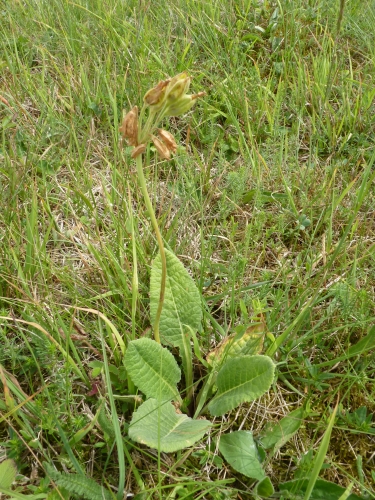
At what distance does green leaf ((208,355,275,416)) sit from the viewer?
1.10m

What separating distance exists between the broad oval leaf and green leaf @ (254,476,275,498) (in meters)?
0.40

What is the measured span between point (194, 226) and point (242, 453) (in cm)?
81

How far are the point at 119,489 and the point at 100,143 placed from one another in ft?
4.45

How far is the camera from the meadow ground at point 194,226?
1.13 meters

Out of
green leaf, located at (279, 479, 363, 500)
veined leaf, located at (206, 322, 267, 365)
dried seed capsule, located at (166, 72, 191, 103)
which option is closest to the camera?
dried seed capsule, located at (166, 72, 191, 103)

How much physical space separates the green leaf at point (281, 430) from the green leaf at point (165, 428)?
0.55ft

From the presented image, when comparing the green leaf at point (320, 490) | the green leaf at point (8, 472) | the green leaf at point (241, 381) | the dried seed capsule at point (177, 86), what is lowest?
the green leaf at point (8, 472)

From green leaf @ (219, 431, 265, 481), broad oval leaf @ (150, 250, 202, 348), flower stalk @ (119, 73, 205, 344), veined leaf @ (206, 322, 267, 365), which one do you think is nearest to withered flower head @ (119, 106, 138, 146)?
flower stalk @ (119, 73, 205, 344)

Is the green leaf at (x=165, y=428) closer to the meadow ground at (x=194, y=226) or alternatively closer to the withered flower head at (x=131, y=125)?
the meadow ground at (x=194, y=226)

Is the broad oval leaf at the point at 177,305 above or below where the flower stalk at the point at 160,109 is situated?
below

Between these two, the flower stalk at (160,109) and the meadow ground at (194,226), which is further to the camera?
the meadow ground at (194,226)

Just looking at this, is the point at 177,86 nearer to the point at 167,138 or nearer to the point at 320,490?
the point at 167,138

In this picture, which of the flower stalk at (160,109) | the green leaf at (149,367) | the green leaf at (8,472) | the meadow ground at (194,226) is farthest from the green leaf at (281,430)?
the flower stalk at (160,109)

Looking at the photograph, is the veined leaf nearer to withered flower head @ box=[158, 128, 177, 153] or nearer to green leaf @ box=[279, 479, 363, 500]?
green leaf @ box=[279, 479, 363, 500]
